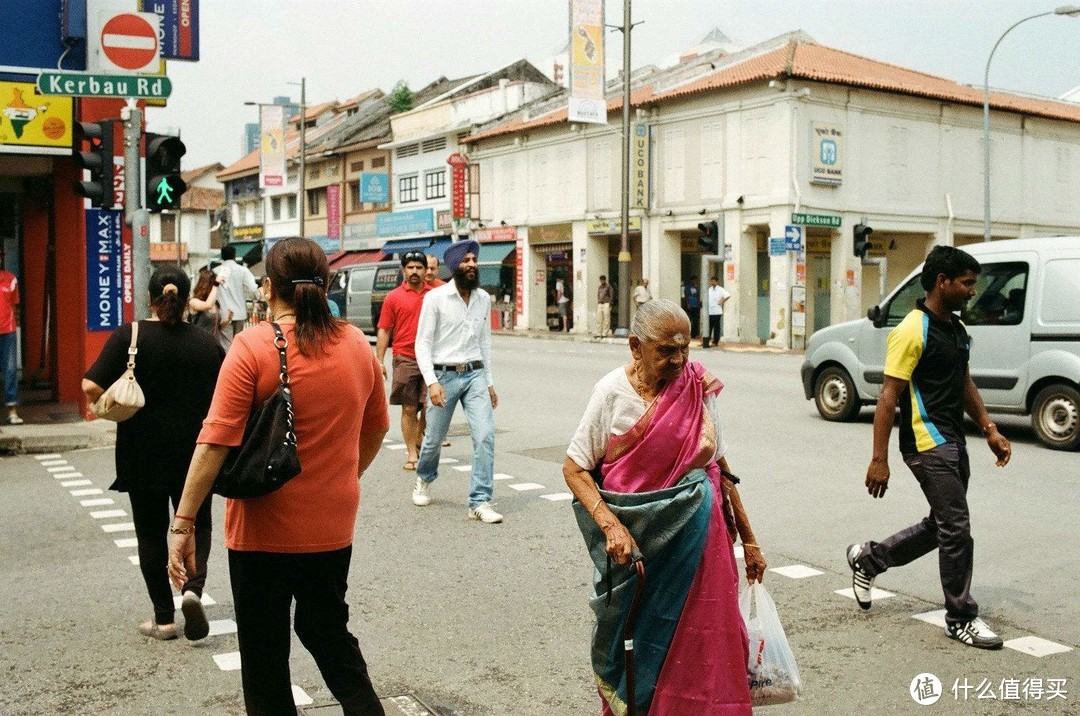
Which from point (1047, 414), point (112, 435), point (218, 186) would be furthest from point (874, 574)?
point (218, 186)

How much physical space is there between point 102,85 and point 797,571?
727cm

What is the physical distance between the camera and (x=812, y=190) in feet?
103

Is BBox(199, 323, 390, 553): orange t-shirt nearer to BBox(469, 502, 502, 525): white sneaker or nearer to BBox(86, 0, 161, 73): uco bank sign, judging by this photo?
BBox(469, 502, 502, 525): white sneaker

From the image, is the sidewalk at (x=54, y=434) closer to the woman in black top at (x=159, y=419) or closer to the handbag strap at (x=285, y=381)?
the woman in black top at (x=159, y=419)

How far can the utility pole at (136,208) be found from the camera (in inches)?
442

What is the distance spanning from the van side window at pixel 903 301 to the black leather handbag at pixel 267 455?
407 inches

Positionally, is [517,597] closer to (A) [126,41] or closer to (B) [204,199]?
(A) [126,41]

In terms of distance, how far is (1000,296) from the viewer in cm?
1182

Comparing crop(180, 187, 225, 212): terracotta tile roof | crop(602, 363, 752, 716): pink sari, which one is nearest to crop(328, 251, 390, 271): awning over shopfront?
crop(180, 187, 225, 212): terracotta tile roof

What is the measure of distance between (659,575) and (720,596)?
0.19 m

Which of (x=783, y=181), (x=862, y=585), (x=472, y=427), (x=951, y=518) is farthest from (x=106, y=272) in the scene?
(x=783, y=181)

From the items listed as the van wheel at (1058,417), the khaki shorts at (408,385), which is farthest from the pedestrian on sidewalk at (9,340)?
the van wheel at (1058,417)

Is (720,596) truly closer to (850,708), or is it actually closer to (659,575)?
(659,575)

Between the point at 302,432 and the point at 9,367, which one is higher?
the point at 302,432
